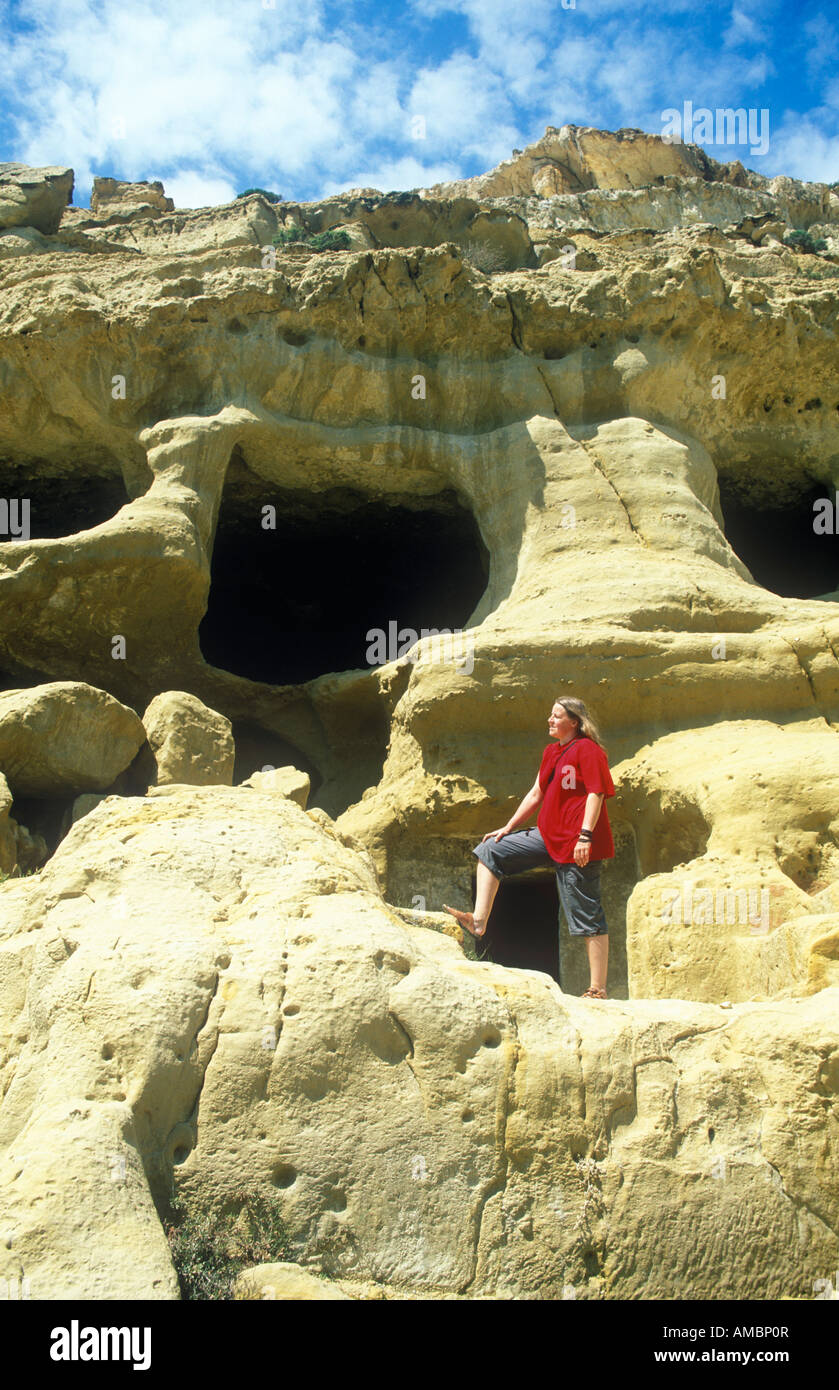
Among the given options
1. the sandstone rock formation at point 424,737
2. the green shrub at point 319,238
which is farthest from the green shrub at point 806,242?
the green shrub at point 319,238

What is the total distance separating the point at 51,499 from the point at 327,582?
112 inches

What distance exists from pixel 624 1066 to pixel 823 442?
8.32m

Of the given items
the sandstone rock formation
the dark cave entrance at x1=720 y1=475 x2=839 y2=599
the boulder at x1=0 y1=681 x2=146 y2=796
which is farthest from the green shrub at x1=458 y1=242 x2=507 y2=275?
the boulder at x1=0 y1=681 x2=146 y2=796

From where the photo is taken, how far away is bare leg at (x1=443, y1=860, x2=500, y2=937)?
5230mm

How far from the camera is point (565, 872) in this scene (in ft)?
17.1

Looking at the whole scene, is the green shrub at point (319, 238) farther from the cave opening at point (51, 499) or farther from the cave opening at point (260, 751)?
the cave opening at point (260, 751)

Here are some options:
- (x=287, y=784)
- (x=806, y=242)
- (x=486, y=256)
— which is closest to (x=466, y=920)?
(x=287, y=784)

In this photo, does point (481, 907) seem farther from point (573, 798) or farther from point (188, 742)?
point (188, 742)

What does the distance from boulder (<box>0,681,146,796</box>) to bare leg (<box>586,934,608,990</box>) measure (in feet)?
11.0

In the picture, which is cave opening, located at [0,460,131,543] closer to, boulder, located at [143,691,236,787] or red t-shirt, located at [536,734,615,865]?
boulder, located at [143,691,236,787]

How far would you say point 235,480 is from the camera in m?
10.1

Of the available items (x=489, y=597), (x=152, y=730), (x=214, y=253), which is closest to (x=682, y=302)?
(x=489, y=597)

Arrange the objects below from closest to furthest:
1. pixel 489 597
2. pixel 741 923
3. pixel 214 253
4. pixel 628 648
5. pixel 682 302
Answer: pixel 741 923, pixel 628 648, pixel 489 597, pixel 682 302, pixel 214 253

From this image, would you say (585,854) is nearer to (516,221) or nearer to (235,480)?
(235,480)
